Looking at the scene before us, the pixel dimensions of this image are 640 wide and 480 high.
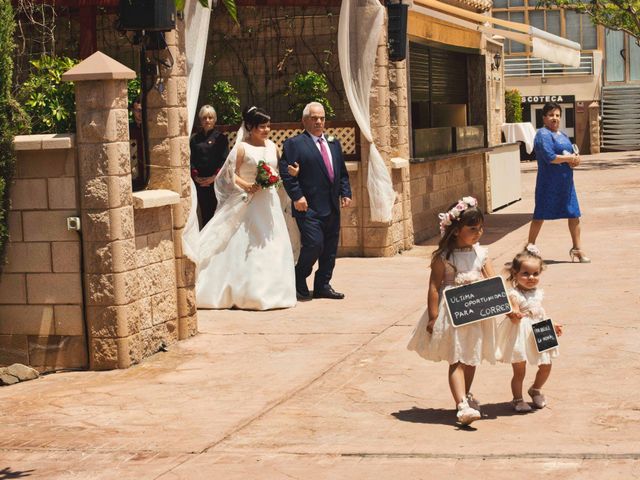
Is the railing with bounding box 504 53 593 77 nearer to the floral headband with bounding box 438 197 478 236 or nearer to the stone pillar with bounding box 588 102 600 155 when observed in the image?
the stone pillar with bounding box 588 102 600 155

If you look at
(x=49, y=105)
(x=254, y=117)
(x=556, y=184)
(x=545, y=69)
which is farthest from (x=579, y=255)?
(x=545, y=69)

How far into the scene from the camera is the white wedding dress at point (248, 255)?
11.8 metres

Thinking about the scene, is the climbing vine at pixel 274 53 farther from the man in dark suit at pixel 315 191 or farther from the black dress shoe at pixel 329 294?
the black dress shoe at pixel 329 294

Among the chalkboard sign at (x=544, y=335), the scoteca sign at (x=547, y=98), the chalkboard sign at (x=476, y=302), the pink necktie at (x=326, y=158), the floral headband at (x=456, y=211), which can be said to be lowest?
the chalkboard sign at (x=544, y=335)

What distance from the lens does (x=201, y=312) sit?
11.8m

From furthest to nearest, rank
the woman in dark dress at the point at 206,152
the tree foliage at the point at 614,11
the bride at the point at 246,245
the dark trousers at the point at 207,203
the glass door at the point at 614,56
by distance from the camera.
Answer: the glass door at the point at 614,56 → the tree foliage at the point at 614,11 → the dark trousers at the point at 207,203 → the woman in dark dress at the point at 206,152 → the bride at the point at 246,245

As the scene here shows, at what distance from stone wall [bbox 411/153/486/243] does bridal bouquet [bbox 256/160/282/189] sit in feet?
17.2

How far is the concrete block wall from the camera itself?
931 centimetres

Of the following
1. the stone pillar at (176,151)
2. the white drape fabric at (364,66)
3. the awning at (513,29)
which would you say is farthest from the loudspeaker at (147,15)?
the awning at (513,29)

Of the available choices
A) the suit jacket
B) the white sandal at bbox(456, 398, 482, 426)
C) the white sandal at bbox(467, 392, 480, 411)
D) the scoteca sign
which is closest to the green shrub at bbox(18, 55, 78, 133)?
the suit jacket

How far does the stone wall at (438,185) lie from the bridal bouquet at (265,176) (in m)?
5.25

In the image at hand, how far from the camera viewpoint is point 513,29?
1959 cm

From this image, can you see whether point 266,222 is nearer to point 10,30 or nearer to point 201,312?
point 201,312

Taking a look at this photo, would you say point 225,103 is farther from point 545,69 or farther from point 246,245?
point 545,69
